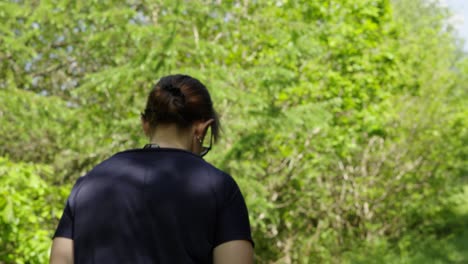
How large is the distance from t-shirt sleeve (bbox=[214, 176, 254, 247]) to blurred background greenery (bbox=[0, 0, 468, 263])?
4.65m

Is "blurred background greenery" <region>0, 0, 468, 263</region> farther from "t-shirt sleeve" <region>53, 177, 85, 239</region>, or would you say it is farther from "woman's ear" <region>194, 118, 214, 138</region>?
"woman's ear" <region>194, 118, 214, 138</region>

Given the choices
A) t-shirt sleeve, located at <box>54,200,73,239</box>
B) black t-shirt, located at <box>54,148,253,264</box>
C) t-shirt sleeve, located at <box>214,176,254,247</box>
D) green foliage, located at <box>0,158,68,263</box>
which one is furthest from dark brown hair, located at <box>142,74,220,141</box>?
green foliage, located at <box>0,158,68,263</box>

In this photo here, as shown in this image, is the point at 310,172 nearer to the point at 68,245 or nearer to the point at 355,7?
the point at 355,7

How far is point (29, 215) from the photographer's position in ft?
23.0

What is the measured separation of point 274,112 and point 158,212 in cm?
810

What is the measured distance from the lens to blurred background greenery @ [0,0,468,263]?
918cm

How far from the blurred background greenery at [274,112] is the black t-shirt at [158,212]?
4.46 meters

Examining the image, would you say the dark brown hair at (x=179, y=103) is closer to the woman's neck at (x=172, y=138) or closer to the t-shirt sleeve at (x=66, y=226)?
the woman's neck at (x=172, y=138)

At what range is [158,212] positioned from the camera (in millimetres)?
1927

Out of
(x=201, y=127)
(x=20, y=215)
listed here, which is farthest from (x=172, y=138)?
(x=20, y=215)

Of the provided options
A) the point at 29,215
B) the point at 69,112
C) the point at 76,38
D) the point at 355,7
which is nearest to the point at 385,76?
the point at 355,7

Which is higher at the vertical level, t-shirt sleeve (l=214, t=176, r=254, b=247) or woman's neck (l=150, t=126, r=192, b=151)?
woman's neck (l=150, t=126, r=192, b=151)

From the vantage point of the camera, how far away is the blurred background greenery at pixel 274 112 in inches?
361

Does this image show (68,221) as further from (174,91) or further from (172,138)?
(174,91)
